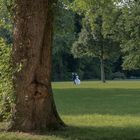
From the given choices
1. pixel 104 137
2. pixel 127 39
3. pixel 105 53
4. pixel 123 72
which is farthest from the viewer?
pixel 123 72

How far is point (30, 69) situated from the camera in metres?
14.1

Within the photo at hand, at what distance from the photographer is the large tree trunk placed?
14.0 meters

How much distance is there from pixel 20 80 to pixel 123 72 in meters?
98.4

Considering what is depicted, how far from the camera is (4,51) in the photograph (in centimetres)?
1435

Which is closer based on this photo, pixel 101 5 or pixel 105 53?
pixel 101 5

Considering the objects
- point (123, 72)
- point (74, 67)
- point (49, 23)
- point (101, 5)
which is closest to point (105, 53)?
point (74, 67)

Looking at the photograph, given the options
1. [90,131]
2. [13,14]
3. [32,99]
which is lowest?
[90,131]

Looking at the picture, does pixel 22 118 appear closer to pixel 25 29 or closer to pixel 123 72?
pixel 25 29

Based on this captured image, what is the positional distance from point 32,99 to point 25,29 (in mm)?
1885

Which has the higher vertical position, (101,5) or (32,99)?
(101,5)

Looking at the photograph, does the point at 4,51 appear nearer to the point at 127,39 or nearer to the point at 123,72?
the point at 127,39

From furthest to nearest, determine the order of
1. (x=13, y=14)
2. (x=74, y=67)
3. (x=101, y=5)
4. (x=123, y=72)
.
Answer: (x=123, y=72)
(x=74, y=67)
(x=101, y=5)
(x=13, y=14)

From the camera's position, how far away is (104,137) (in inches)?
534

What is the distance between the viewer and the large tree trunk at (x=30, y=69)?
14.0 m
